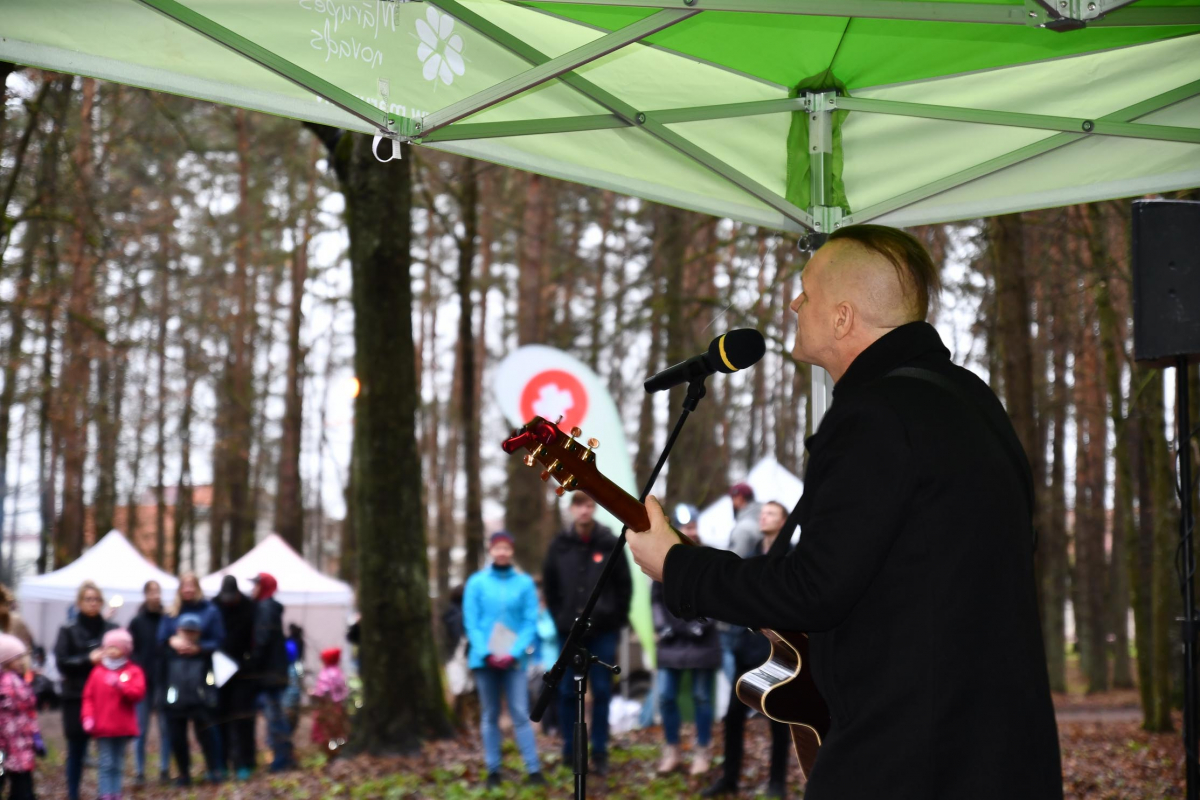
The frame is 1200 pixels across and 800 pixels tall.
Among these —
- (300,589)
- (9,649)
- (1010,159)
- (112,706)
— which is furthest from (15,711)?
(300,589)

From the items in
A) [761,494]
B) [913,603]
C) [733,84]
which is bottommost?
[913,603]

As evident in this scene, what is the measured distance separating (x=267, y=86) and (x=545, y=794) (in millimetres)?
5663

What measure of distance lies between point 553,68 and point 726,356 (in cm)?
106

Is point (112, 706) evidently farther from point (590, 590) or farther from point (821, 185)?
point (821, 185)

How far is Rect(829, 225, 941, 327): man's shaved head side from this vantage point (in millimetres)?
2559

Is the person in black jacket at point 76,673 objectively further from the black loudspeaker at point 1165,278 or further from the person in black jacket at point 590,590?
the black loudspeaker at point 1165,278

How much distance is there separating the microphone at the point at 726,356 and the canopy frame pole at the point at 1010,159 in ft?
5.54

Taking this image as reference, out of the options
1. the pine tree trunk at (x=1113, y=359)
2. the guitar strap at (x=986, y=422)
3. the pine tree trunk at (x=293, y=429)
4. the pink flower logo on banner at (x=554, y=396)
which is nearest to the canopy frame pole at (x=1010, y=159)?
the guitar strap at (x=986, y=422)

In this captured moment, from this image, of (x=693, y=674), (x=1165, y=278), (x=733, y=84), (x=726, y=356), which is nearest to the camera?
(x=726, y=356)

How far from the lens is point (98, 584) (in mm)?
17891

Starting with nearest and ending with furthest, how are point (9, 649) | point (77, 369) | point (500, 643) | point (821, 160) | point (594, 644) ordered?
point (821, 160) → point (9, 649) → point (594, 644) → point (500, 643) → point (77, 369)

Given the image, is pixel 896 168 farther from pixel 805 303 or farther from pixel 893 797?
pixel 893 797

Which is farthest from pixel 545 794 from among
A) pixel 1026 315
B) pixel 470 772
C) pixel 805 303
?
pixel 1026 315

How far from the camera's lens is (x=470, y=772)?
8781 mm
